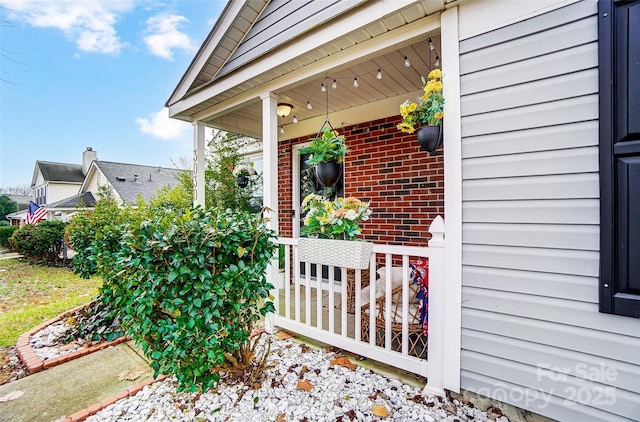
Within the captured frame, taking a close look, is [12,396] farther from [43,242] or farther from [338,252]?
[43,242]

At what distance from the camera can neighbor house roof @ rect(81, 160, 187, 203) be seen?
15.9m

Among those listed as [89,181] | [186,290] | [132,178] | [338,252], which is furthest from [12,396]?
[89,181]

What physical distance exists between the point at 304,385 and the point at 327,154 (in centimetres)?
187

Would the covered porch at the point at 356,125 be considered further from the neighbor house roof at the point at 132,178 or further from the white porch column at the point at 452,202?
the neighbor house roof at the point at 132,178

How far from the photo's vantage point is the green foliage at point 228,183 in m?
5.35

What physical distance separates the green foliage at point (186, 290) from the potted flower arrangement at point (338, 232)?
0.64 m

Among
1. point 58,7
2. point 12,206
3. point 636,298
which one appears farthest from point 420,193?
point 12,206

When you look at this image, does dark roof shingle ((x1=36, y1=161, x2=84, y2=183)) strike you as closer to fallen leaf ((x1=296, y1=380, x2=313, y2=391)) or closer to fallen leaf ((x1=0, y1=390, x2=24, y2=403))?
fallen leaf ((x1=0, y1=390, x2=24, y2=403))

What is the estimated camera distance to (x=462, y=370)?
1.81 m

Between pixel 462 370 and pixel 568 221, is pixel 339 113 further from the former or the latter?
pixel 462 370

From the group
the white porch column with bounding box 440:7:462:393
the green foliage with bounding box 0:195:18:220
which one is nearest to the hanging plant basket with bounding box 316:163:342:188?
the white porch column with bounding box 440:7:462:393

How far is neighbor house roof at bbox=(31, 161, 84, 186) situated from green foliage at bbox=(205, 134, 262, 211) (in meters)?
21.8

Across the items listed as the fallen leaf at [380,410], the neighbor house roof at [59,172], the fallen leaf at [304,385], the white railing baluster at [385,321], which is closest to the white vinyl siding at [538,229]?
the white railing baluster at [385,321]

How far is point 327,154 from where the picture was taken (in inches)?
103
